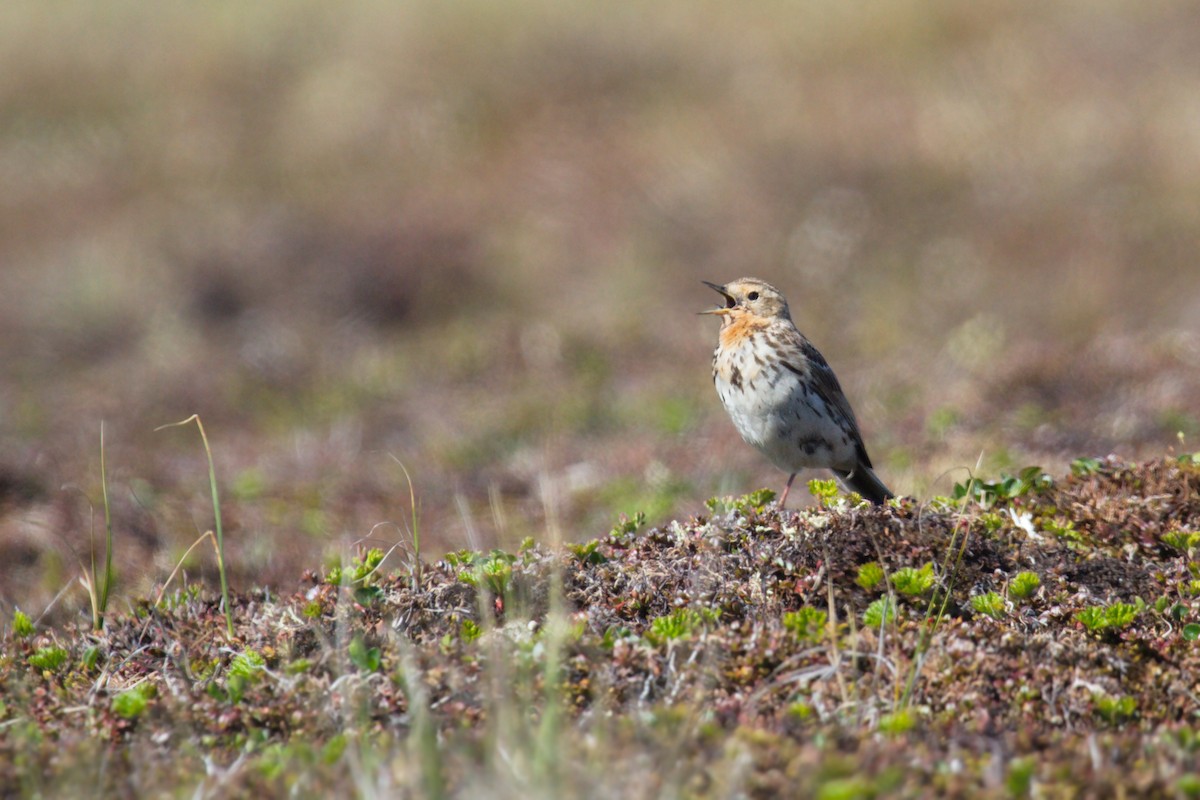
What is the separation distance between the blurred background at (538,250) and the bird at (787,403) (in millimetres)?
912

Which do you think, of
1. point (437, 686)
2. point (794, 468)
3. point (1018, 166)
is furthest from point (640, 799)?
point (1018, 166)

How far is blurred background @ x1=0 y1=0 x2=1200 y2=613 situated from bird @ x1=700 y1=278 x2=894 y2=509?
0.91 meters

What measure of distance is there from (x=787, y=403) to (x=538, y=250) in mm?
11304

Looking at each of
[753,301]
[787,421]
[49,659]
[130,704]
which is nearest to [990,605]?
[787,421]

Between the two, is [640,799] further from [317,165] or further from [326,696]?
[317,165]

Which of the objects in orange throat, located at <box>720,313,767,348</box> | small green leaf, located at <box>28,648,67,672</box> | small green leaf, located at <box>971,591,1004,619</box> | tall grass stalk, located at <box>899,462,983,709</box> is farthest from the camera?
orange throat, located at <box>720,313,767,348</box>

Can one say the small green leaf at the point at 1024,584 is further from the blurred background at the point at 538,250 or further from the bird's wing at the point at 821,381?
the blurred background at the point at 538,250

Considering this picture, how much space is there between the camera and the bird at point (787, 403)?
23.3ft

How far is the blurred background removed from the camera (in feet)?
32.1

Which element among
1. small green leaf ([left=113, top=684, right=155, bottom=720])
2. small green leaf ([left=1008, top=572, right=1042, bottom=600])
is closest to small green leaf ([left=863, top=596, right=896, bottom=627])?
small green leaf ([left=1008, top=572, right=1042, bottom=600])

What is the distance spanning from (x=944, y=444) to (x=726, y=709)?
5.52 m

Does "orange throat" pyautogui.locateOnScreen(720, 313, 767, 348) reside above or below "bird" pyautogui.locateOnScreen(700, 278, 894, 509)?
above

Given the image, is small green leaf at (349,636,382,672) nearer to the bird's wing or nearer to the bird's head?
the bird's wing

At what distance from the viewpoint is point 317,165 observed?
68.7 ft
